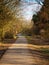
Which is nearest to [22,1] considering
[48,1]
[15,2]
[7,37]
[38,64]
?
[15,2]

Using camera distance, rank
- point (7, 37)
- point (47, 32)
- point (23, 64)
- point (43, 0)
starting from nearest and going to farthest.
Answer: point (23, 64), point (43, 0), point (47, 32), point (7, 37)

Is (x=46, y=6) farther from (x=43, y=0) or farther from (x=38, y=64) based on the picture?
(x=38, y=64)

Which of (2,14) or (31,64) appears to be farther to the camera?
(2,14)

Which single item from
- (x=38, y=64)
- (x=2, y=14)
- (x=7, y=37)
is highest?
(x=2, y=14)

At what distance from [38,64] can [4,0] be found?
7.28 m

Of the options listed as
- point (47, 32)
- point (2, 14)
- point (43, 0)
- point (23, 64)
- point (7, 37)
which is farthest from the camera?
point (7, 37)

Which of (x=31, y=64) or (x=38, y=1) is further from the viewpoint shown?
(x=38, y=1)

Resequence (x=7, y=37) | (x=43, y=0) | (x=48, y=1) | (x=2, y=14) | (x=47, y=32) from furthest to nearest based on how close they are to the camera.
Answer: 1. (x=7, y=37)
2. (x=47, y=32)
3. (x=2, y=14)
4. (x=43, y=0)
5. (x=48, y=1)

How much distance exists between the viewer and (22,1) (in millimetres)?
24406

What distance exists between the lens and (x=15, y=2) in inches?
960

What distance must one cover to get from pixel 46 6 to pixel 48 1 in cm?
116

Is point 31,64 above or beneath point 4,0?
beneath

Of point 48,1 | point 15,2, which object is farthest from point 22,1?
point 48,1

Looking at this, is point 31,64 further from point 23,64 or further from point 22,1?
point 22,1
